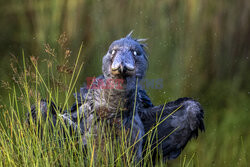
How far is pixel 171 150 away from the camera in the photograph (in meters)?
2.38

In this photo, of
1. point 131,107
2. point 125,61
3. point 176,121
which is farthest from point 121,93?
point 176,121

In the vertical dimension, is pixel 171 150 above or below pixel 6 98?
below

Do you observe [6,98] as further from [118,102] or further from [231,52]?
[231,52]

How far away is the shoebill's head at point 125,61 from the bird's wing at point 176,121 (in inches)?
13.9

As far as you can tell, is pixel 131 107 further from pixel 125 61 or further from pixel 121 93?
pixel 125 61

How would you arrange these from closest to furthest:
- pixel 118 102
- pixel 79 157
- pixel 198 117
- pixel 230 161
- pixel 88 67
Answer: pixel 79 157 < pixel 118 102 < pixel 198 117 < pixel 230 161 < pixel 88 67

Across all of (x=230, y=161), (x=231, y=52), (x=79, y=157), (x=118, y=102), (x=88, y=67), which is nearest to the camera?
(x=79, y=157)

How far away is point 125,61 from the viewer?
1792 mm

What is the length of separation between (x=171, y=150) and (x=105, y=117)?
24.0 inches

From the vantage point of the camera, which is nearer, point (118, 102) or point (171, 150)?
point (118, 102)

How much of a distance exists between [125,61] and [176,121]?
0.68 meters

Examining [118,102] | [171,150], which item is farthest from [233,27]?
[118,102]

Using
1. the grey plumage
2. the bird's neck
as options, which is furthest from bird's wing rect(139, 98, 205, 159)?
the bird's neck

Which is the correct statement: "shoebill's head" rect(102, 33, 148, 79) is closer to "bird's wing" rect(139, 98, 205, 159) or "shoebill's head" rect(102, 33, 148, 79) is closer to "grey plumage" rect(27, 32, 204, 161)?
"grey plumage" rect(27, 32, 204, 161)
